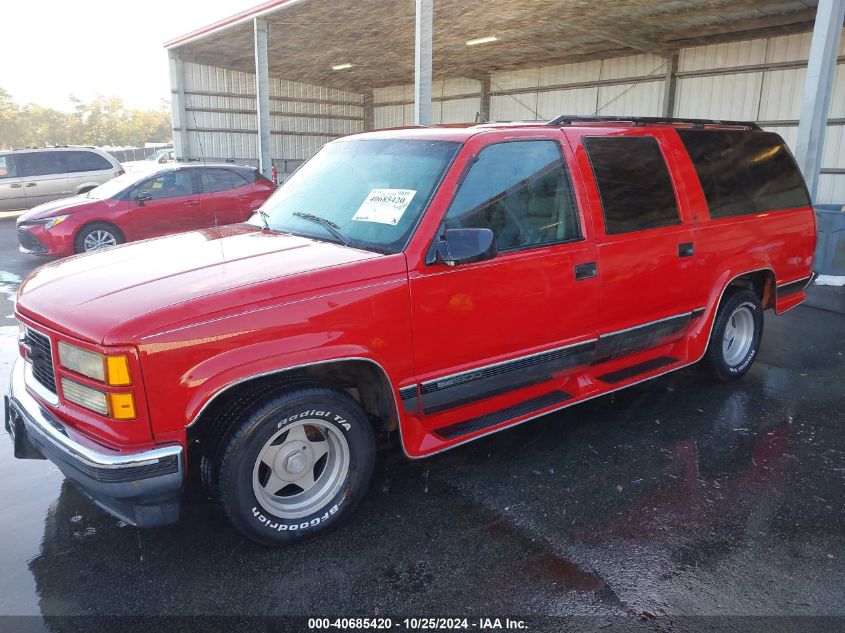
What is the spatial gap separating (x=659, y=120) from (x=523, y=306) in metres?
2.03

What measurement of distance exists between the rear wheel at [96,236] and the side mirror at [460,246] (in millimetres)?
8652

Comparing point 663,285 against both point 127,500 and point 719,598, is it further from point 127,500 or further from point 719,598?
point 127,500

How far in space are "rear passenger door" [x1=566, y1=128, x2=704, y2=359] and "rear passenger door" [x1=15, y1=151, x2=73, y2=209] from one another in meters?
15.0

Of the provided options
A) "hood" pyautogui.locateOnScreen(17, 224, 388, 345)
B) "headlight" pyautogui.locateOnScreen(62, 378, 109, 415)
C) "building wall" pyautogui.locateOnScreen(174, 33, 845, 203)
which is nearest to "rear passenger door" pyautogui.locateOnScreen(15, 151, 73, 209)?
"building wall" pyautogui.locateOnScreen(174, 33, 845, 203)

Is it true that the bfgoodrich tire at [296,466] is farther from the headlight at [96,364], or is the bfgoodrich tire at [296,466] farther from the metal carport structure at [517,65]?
the metal carport structure at [517,65]

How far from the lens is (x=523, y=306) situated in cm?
360

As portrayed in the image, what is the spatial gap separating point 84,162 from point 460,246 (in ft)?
50.4

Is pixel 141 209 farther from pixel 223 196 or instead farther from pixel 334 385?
pixel 334 385

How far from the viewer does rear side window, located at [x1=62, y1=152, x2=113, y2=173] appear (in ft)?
50.9

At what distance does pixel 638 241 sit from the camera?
4117mm

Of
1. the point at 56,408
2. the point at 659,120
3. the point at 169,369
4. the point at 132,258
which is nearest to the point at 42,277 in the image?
the point at 132,258

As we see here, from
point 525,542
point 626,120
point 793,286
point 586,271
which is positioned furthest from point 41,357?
point 793,286

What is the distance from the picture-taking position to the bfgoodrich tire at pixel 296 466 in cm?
285

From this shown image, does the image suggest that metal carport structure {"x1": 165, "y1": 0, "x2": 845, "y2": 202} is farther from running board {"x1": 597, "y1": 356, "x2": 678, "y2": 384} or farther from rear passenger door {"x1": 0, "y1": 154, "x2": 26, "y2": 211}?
rear passenger door {"x1": 0, "y1": 154, "x2": 26, "y2": 211}
